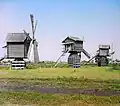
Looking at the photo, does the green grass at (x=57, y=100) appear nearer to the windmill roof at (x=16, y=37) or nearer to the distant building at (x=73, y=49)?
the windmill roof at (x=16, y=37)

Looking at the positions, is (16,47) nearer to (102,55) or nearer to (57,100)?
(102,55)

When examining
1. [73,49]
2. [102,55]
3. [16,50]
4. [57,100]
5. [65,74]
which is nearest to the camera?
[57,100]

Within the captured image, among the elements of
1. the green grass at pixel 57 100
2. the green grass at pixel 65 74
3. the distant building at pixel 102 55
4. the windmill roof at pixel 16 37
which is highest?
the windmill roof at pixel 16 37

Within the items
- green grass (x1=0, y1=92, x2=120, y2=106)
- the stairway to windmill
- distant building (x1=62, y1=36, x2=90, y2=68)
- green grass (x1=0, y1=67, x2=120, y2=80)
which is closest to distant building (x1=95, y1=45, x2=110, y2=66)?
distant building (x1=62, y1=36, x2=90, y2=68)

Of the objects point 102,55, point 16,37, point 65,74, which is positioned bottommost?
point 65,74

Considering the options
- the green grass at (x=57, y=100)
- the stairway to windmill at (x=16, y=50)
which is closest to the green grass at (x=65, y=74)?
the stairway to windmill at (x=16, y=50)

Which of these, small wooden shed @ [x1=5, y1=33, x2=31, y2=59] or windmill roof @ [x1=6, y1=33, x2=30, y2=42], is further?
windmill roof @ [x1=6, y1=33, x2=30, y2=42]

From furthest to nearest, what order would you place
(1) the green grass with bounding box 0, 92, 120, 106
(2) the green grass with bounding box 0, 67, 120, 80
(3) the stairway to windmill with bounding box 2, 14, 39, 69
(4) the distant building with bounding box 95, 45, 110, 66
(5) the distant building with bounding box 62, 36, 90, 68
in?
(4) the distant building with bounding box 95, 45, 110, 66, (5) the distant building with bounding box 62, 36, 90, 68, (3) the stairway to windmill with bounding box 2, 14, 39, 69, (2) the green grass with bounding box 0, 67, 120, 80, (1) the green grass with bounding box 0, 92, 120, 106

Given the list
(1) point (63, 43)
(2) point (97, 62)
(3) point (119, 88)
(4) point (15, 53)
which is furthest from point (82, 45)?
(3) point (119, 88)

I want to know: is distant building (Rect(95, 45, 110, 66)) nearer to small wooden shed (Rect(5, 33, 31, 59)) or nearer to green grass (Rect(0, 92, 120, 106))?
small wooden shed (Rect(5, 33, 31, 59))

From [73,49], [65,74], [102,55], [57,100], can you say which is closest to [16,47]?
[73,49]

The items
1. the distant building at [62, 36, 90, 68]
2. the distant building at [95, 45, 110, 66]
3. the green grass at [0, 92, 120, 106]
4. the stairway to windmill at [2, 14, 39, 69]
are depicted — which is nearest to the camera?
the green grass at [0, 92, 120, 106]

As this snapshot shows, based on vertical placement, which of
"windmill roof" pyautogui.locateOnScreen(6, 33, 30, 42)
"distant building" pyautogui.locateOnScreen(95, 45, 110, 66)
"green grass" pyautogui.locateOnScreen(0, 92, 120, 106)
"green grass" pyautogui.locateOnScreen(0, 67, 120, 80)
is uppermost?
"windmill roof" pyautogui.locateOnScreen(6, 33, 30, 42)

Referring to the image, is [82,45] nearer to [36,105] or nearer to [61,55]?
Answer: [61,55]
